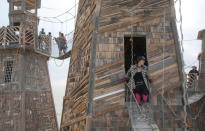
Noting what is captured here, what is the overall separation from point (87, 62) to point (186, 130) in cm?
411

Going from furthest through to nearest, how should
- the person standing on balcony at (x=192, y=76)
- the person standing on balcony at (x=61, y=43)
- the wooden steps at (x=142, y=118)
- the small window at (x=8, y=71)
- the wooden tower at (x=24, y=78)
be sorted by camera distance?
the small window at (x=8, y=71)
the person standing on balcony at (x=61, y=43)
the wooden tower at (x=24, y=78)
the person standing on balcony at (x=192, y=76)
the wooden steps at (x=142, y=118)

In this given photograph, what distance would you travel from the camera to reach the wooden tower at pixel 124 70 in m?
7.83

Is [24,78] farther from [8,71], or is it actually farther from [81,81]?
[81,81]

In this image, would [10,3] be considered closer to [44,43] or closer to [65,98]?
[44,43]

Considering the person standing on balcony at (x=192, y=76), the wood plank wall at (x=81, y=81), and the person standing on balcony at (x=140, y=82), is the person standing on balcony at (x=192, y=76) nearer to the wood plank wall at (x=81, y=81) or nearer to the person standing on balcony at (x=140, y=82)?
the person standing on balcony at (x=140, y=82)

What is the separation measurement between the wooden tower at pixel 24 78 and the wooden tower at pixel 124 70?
10272 mm

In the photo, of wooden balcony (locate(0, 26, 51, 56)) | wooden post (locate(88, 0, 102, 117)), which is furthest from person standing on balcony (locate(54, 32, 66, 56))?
wooden post (locate(88, 0, 102, 117))

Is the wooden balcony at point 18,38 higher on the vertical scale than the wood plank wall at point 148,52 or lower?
higher

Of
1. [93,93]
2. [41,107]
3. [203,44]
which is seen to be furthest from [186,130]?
[41,107]

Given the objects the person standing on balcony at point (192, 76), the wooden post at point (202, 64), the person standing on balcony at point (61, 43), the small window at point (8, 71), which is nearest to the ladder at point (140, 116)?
the person standing on balcony at point (192, 76)

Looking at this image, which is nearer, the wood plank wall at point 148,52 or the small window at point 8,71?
the wood plank wall at point 148,52

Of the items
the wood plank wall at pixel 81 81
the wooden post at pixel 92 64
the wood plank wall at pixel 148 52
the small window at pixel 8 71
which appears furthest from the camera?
the small window at pixel 8 71

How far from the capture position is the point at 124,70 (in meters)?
8.34

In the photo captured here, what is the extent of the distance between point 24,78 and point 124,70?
1253 centimetres
